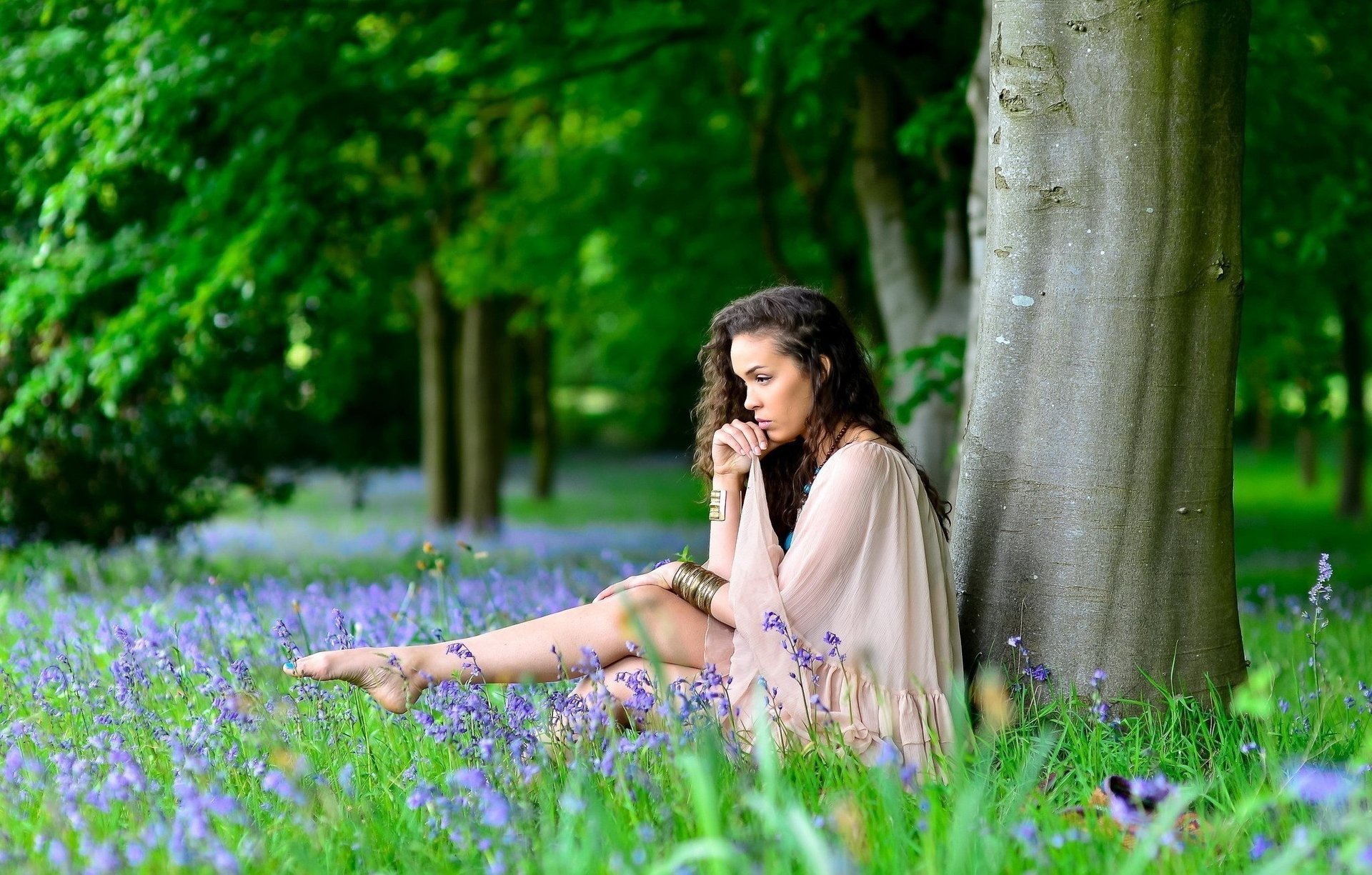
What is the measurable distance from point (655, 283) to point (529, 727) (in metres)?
10.0

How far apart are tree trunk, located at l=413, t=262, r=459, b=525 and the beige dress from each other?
11.4 m

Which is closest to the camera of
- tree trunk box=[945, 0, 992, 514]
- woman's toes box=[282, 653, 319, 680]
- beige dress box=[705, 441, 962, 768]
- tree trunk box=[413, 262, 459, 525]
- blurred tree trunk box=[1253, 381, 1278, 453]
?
beige dress box=[705, 441, 962, 768]

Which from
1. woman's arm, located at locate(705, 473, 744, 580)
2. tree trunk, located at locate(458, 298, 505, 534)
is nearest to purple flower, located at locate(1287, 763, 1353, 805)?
woman's arm, located at locate(705, 473, 744, 580)

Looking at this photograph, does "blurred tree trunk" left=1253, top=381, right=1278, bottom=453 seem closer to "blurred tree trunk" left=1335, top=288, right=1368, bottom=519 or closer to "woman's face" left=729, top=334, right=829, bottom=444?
"blurred tree trunk" left=1335, top=288, right=1368, bottom=519

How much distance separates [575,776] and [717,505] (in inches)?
46.2

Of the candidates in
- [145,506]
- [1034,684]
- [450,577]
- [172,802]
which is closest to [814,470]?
[1034,684]

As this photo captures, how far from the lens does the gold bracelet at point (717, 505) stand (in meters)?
3.43

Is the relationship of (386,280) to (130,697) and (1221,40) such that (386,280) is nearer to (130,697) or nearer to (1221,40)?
(130,697)

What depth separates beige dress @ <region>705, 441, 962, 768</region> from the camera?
3.00 metres

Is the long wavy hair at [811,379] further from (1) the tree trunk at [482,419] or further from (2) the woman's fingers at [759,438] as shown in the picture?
(1) the tree trunk at [482,419]

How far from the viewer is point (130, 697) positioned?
335 centimetres

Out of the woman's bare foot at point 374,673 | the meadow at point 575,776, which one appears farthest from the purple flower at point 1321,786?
the woman's bare foot at point 374,673

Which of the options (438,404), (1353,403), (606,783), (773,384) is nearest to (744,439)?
(773,384)

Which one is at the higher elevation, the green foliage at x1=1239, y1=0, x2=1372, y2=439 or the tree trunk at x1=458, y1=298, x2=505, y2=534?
the green foliage at x1=1239, y1=0, x2=1372, y2=439
